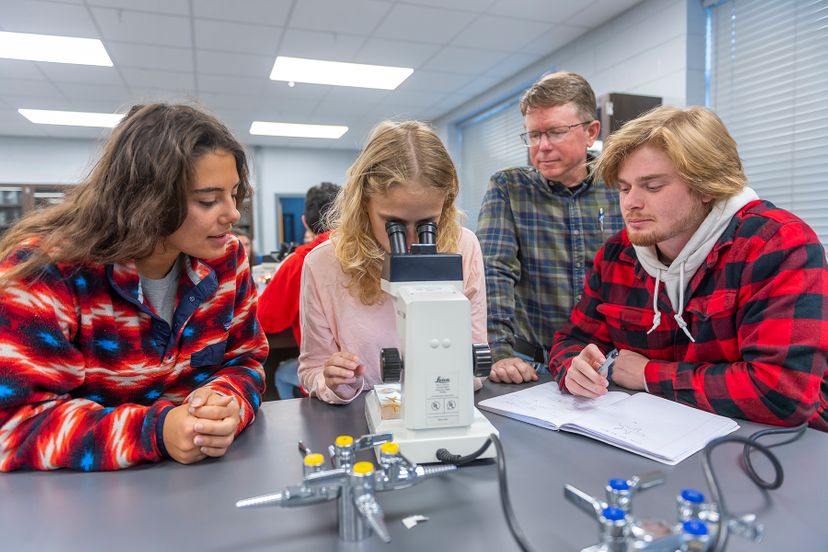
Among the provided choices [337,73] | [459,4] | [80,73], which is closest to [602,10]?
[459,4]

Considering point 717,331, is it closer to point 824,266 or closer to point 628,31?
point 824,266

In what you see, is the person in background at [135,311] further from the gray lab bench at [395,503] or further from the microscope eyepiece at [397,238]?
the microscope eyepiece at [397,238]

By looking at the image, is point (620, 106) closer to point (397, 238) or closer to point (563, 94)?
point (563, 94)

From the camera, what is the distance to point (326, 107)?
5.39 m

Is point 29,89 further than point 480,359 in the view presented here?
Yes

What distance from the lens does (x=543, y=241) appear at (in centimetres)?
159

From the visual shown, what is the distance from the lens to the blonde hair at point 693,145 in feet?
3.43

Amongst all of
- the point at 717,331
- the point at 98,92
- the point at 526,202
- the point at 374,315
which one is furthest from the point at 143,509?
the point at 98,92

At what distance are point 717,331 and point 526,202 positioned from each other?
727 mm

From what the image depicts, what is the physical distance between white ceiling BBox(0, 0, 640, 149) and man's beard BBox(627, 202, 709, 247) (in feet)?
6.09

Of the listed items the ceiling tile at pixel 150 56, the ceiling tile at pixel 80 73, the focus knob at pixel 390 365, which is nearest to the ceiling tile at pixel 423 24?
the ceiling tile at pixel 150 56

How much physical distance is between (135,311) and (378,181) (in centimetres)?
50

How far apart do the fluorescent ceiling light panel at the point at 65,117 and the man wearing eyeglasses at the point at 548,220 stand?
5.18 meters

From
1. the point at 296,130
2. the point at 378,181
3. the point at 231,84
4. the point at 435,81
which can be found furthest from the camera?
the point at 296,130
